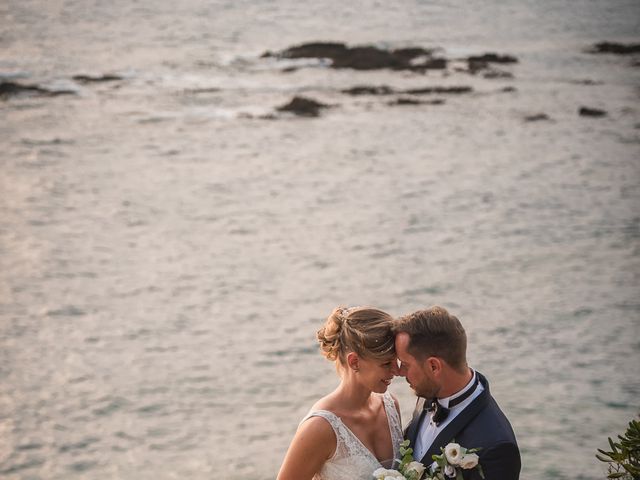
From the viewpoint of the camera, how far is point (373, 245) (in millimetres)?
11289

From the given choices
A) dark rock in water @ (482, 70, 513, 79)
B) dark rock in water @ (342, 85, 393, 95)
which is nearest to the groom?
dark rock in water @ (342, 85, 393, 95)

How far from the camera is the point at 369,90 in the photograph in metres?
21.5

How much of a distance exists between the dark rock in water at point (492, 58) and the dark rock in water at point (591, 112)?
24.2 ft

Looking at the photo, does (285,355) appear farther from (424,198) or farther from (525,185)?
(525,185)

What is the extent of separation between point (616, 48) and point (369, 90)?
11.7m

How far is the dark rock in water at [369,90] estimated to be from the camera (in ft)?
70.0

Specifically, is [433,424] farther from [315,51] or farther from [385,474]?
[315,51]

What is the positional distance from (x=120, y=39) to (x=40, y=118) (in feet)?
41.7

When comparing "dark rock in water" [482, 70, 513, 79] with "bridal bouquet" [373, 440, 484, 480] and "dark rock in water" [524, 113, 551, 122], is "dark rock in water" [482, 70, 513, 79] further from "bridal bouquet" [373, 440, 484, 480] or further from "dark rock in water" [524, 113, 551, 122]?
"bridal bouquet" [373, 440, 484, 480]

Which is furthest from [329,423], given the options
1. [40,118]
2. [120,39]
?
[120,39]

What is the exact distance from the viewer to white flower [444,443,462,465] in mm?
2988

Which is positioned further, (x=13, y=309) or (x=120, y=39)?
(x=120, y=39)

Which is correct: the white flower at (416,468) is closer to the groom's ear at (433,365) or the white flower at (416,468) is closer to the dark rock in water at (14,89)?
the groom's ear at (433,365)

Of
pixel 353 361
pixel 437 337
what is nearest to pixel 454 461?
pixel 437 337
